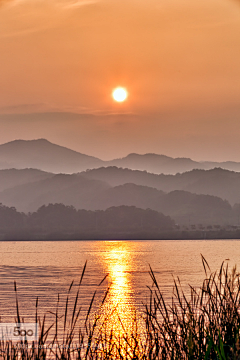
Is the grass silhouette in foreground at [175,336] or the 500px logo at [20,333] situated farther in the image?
the 500px logo at [20,333]

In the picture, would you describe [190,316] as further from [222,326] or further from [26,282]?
[26,282]

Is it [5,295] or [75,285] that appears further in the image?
[75,285]

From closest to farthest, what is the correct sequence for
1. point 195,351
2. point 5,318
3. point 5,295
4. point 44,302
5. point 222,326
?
point 195,351
point 222,326
point 5,318
point 44,302
point 5,295

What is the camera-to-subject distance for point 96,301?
147ft

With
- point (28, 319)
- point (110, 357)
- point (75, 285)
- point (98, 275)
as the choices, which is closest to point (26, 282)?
point (75, 285)

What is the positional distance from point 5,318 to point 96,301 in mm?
14235

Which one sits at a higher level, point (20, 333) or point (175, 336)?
point (20, 333)

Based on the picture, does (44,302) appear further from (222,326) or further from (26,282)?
(222,326)

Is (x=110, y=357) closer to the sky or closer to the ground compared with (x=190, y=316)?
closer to the ground

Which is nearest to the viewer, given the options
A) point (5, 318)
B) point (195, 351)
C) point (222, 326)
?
point (195, 351)

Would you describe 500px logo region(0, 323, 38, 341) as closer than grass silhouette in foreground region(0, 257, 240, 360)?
No

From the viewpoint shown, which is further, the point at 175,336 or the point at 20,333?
the point at 175,336

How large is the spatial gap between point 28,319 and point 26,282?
31912 millimetres

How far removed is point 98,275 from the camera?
75625mm
